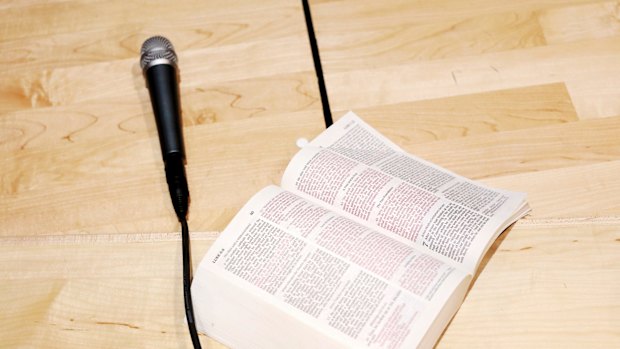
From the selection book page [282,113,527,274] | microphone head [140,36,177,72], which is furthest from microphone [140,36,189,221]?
book page [282,113,527,274]

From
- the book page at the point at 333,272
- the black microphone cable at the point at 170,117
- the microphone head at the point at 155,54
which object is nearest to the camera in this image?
the book page at the point at 333,272

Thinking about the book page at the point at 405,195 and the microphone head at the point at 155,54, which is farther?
the microphone head at the point at 155,54

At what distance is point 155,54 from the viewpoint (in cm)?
91

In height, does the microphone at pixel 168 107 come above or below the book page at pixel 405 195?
above

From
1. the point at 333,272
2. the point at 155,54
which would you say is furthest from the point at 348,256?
the point at 155,54

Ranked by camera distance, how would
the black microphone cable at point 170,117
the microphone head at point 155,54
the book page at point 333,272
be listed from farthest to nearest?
the microphone head at point 155,54, the black microphone cable at point 170,117, the book page at point 333,272

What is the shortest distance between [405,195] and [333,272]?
0.44 feet

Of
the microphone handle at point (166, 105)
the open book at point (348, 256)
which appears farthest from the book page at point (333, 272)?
the microphone handle at point (166, 105)

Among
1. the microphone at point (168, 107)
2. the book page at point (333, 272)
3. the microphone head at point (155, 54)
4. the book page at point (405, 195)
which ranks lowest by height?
the book page at point (333, 272)

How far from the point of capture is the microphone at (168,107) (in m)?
0.81

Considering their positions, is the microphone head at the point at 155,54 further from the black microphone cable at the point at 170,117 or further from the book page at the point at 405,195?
the book page at the point at 405,195

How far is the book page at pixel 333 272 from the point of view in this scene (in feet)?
2.19

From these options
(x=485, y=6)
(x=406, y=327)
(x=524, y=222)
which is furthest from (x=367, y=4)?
(x=406, y=327)

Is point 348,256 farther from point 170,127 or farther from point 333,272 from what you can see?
point 170,127
